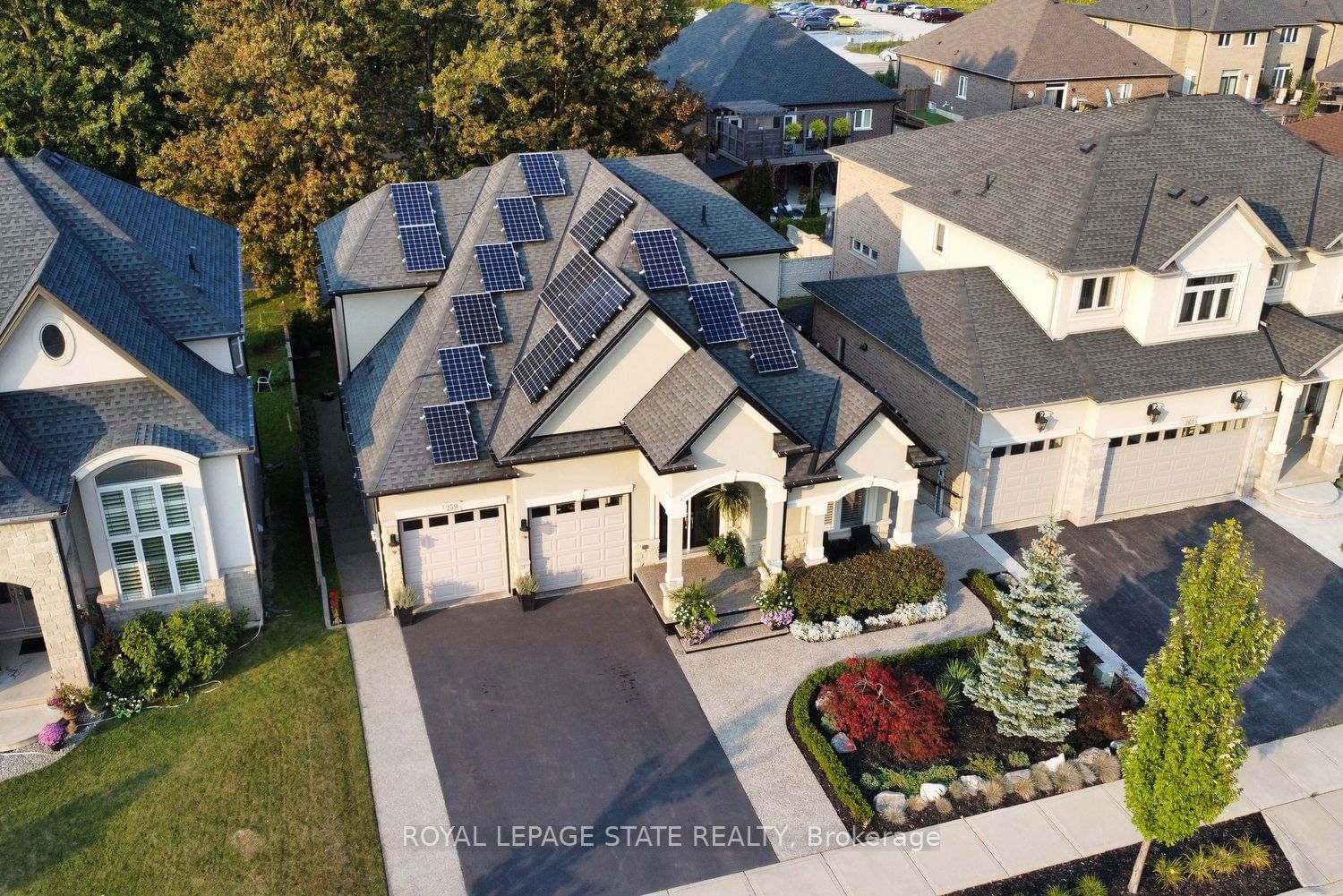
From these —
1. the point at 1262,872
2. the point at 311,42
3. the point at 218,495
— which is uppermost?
the point at 311,42

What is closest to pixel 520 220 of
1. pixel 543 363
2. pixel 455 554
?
Answer: pixel 543 363

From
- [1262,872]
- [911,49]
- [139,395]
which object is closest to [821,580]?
[1262,872]

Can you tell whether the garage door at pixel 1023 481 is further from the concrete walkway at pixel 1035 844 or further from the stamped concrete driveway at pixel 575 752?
the stamped concrete driveway at pixel 575 752

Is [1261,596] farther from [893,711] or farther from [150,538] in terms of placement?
[150,538]

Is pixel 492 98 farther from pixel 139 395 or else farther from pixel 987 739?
pixel 987 739

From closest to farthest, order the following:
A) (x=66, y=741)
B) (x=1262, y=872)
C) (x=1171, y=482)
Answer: (x=1262, y=872) < (x=66, y=741) < (x=1171, y=482)

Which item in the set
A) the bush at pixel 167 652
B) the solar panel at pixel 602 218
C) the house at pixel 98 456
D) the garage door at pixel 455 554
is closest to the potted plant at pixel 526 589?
the garage door at pixel 455 554
